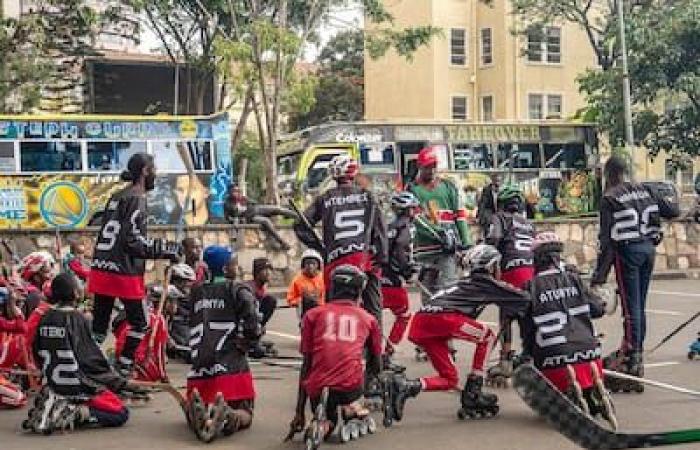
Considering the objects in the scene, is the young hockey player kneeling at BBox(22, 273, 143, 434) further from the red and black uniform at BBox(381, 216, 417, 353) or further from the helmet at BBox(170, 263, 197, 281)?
the red and black uniform at BBox(381, 216, 417, 353)

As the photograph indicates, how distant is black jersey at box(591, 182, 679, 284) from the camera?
9.10 meters

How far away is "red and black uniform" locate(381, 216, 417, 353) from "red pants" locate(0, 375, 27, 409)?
3018 millimetres

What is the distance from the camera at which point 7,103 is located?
31.1 metres

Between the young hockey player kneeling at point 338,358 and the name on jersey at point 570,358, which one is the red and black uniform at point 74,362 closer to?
the young hockey player kneeling at point 338,358

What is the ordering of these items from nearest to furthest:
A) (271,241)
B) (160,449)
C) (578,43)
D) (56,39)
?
(160,449), (271,241), (56,39), (578,43)

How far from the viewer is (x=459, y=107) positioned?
47000 millimetres

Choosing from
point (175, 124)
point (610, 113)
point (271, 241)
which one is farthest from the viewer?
point (610, 113)

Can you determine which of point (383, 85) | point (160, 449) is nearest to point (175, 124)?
point (160, 449)

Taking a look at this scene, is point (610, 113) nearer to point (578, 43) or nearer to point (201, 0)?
point (201, 0)

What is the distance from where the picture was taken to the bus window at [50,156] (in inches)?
920

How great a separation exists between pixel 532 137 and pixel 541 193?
1522 millimetres

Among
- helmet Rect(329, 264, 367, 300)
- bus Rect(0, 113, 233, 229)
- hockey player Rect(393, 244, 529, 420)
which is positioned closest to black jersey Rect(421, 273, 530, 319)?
hockey player Rect(393, 244, 529, 420)

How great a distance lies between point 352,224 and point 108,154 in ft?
53.6

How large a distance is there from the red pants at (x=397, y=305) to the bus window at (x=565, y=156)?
2048 cm
